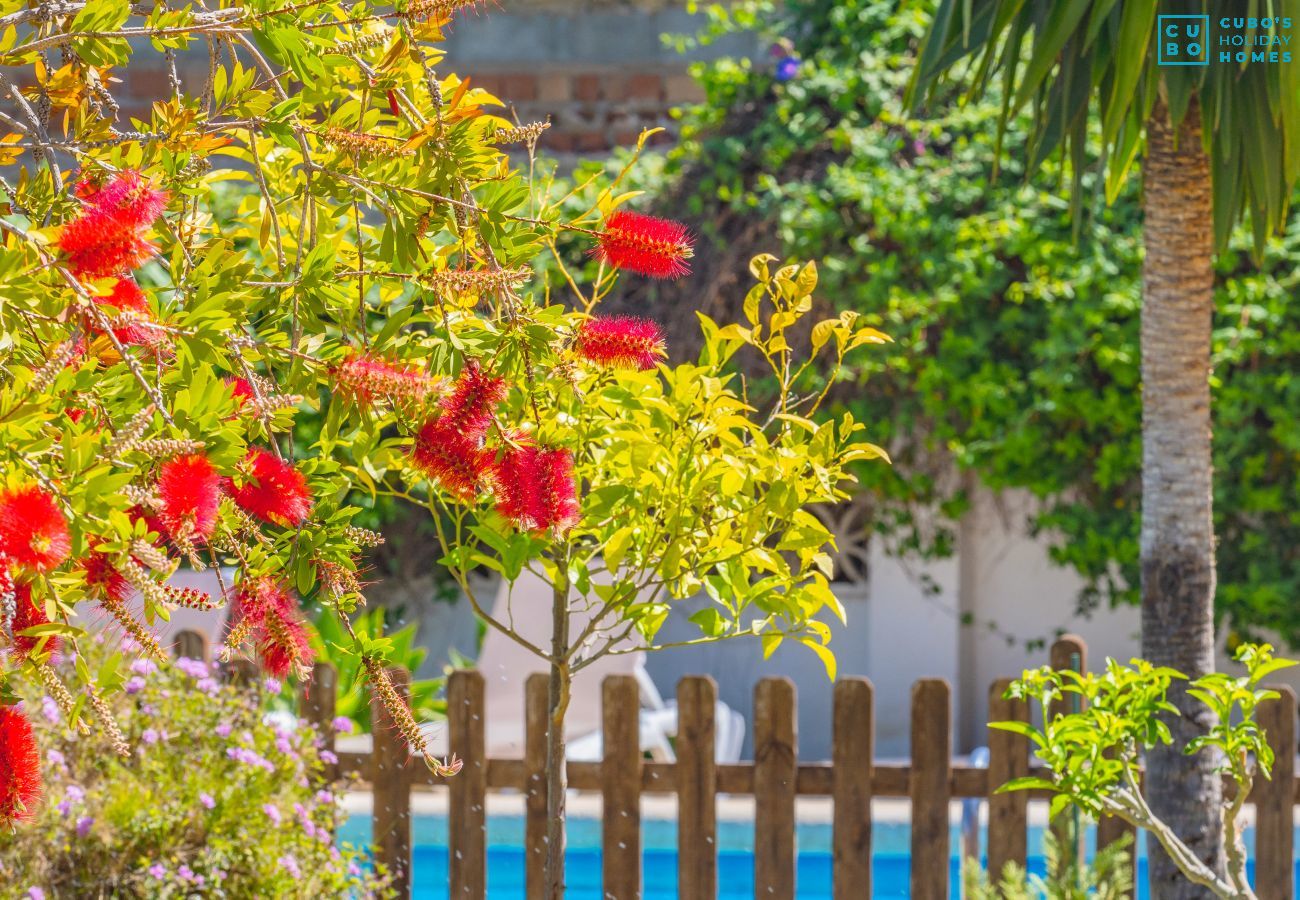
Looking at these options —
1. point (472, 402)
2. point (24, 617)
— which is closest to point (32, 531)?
point (24, 617)

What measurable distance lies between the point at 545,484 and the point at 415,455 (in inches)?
5.5

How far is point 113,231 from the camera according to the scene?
48.1 inches

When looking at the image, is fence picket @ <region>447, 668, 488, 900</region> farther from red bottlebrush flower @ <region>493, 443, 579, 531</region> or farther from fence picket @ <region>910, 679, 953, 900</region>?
red bottlebrush flower @ <region>493, 443, 579, 531</region>

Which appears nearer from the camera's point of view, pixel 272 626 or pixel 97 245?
pixel 97 245

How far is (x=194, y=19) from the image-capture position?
1536mm

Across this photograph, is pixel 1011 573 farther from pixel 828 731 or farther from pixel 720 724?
pixel 720 724

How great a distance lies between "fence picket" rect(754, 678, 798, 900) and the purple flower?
12.0ft

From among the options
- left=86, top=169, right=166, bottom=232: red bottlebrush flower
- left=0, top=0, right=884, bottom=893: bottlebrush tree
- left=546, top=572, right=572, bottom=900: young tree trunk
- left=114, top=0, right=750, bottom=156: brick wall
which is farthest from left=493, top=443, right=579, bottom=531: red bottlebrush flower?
left=114, top=0, right=750, bottom=156: brick wall

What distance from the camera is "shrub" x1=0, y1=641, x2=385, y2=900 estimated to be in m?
2.89

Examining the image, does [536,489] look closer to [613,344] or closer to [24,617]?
[613,344]

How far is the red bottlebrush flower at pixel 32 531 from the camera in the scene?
3.47 feet

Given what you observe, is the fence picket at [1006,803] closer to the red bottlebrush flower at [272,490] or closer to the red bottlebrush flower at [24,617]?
the red bottlebrush flower at [272,490]

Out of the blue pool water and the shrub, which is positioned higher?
the shrub

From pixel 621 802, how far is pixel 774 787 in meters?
0.37
